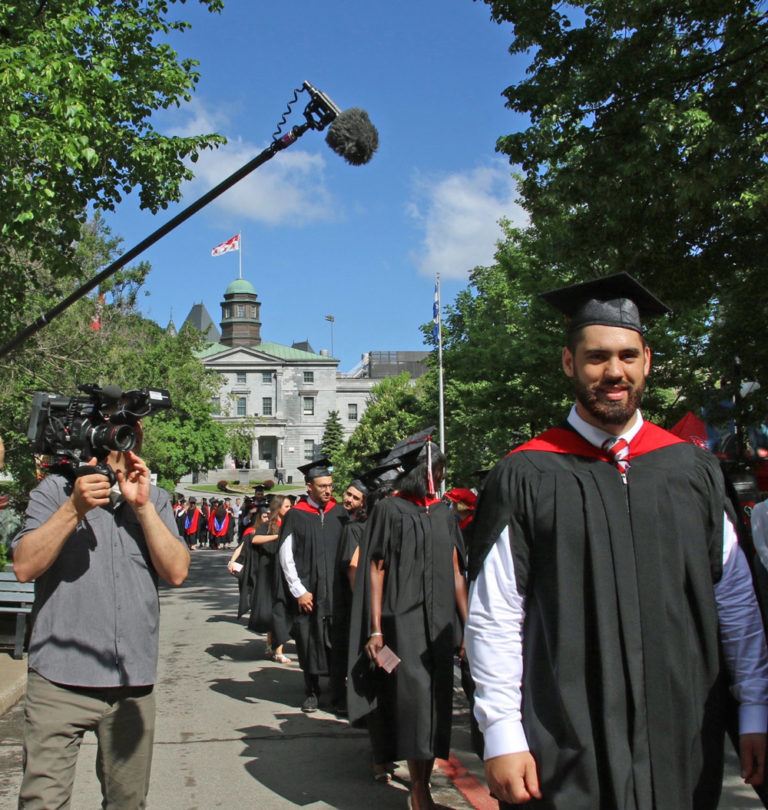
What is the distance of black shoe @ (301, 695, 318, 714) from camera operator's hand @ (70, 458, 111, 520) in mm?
5292

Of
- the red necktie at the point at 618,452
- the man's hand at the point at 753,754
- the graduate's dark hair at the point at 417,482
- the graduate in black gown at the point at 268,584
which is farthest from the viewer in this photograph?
the graduate in black gown at the point at 268,584

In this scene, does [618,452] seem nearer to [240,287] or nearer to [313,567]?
[313,567]

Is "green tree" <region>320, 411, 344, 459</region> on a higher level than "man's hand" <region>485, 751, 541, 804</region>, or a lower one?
higher

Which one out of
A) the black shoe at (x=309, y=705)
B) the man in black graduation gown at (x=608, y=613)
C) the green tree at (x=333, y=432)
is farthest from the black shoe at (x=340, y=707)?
the green tree at (x=333, y=432)

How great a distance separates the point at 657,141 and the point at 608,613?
9.07 m

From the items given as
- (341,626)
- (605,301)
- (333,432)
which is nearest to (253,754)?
(341,626)

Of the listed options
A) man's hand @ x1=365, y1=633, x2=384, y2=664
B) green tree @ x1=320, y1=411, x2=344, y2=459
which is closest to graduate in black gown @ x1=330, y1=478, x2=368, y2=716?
man's hand @ x1=365, y1=633, x2=384, y2=664

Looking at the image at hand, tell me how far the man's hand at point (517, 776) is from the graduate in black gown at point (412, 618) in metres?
2.73

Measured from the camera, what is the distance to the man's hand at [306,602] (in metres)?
8.46

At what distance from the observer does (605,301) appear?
3.07 metres

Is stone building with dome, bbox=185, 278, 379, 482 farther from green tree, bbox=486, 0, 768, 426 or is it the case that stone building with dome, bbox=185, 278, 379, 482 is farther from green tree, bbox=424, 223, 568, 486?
green tree, bbox=486, 0, 768, 426

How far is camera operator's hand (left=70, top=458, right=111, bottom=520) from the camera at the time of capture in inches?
128

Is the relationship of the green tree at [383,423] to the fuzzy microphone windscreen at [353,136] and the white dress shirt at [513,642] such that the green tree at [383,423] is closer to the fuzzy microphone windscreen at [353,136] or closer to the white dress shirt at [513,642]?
the fuzzy microphone windscreen at [353,136]

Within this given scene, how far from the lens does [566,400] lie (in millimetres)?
23641
